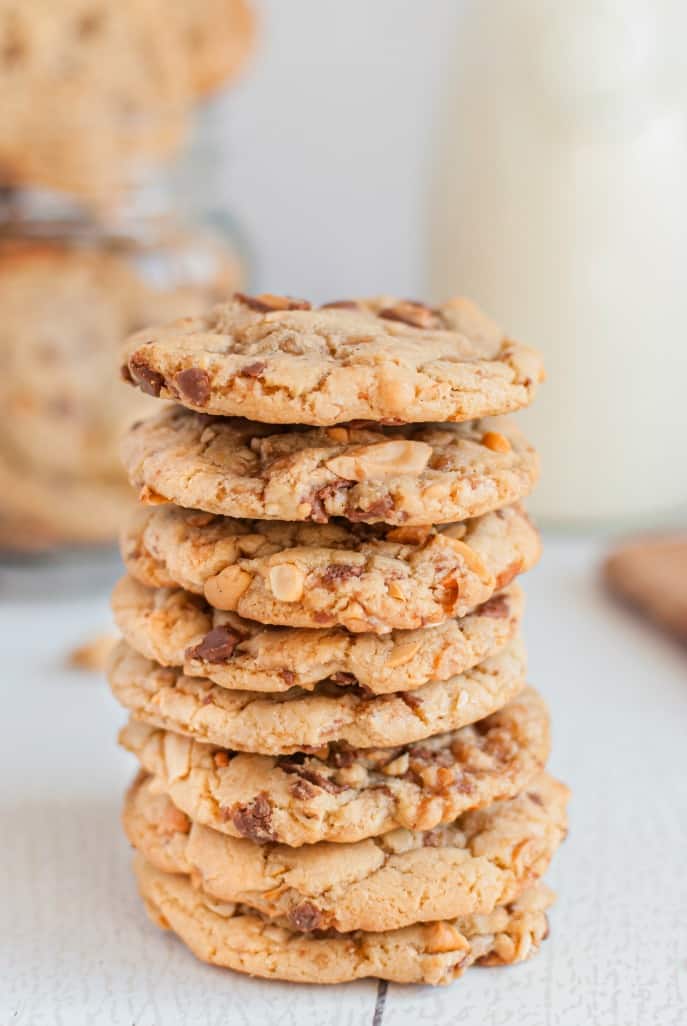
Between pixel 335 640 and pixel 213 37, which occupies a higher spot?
pixel 213 37

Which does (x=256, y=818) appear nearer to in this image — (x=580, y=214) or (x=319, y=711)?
(x=319, y=711)

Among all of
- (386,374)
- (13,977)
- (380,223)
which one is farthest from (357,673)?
(380,223)

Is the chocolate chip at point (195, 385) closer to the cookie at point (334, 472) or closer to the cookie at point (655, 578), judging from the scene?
the cookie at point (334, 472)

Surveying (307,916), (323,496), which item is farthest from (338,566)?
(307,916)

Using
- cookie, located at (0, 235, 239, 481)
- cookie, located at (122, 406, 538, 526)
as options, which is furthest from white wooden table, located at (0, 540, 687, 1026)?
cookie, located at (122, 406, 538, 526)

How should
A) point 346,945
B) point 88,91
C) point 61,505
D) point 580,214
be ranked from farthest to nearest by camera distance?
point 580,214 → point 61,505 → point 88,91 → point 346,945

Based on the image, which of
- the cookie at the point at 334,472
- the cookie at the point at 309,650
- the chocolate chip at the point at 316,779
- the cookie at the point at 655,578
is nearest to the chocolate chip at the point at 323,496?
the cookie at the point at 334,472

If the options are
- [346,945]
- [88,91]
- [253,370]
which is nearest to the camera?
[253,370]
